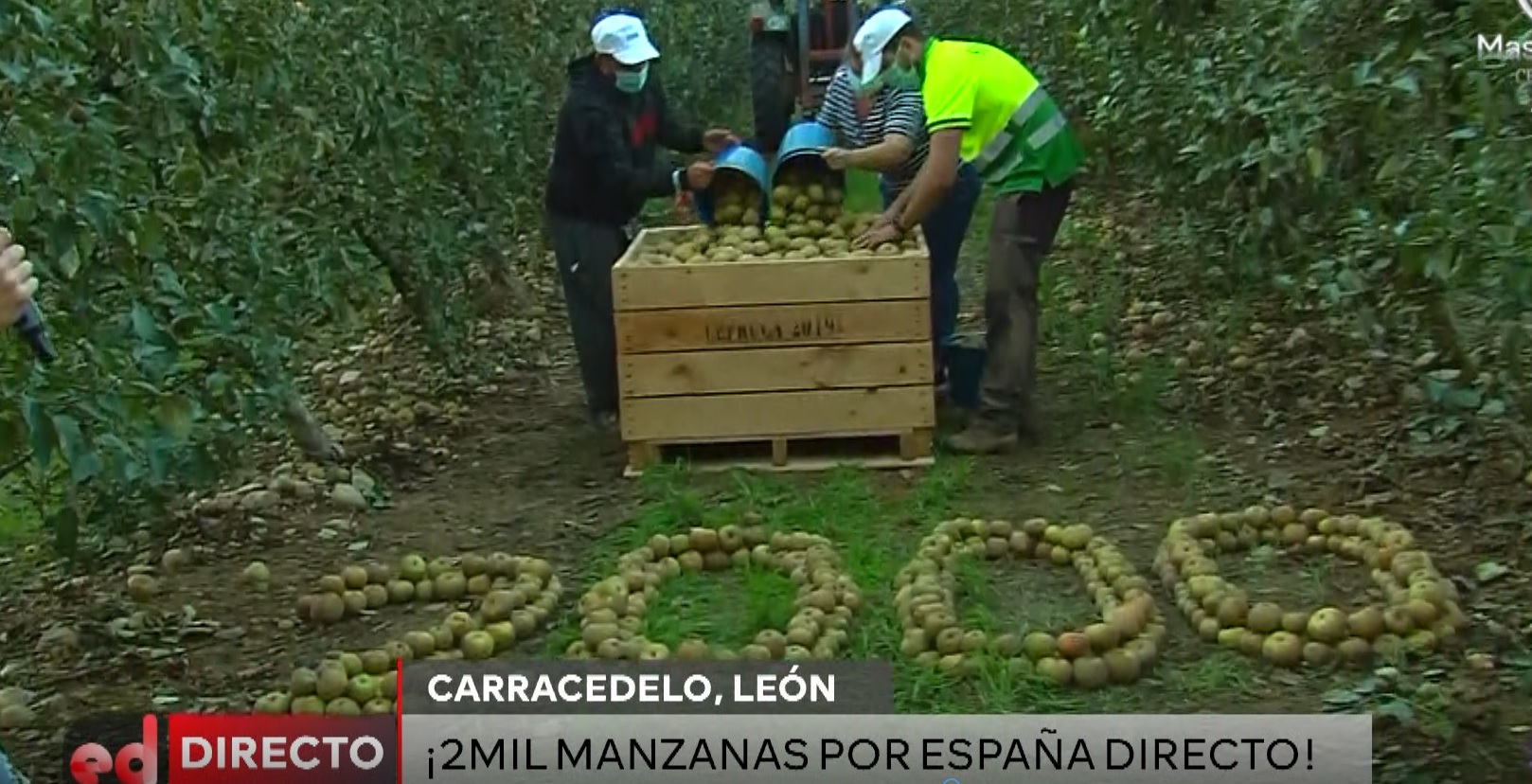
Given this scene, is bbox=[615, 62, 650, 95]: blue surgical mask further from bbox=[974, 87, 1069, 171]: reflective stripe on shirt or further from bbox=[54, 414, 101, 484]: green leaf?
bbox=[54, 414, 101, 484]: green leaf

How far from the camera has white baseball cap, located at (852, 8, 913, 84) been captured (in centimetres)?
549

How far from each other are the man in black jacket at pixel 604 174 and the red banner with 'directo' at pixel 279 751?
2.76 metres

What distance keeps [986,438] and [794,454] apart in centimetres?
52

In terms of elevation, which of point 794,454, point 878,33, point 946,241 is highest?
point 878,33

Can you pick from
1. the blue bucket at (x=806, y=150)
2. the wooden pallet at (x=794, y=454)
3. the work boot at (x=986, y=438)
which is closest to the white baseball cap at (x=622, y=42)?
the blue bucket at (x=806, y=150)

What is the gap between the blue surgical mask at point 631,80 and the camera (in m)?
5.84

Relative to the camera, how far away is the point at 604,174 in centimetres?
588

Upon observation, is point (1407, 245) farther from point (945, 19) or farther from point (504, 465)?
point (945, 19)

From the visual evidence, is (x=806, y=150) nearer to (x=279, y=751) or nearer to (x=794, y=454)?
(x=794, y=454)

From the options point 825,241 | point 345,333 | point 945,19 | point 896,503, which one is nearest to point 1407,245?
point 896,503

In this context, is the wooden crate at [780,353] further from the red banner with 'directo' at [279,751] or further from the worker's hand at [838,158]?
the red banner with 'directo' at [279,751]

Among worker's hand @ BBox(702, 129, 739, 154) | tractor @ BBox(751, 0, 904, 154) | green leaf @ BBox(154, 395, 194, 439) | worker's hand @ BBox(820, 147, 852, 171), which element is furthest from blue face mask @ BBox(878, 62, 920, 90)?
tractor @ BBox(751, 0, 904, 154)

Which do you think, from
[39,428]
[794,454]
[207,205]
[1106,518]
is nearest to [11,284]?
[39,428]

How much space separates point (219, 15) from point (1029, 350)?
234 cm
